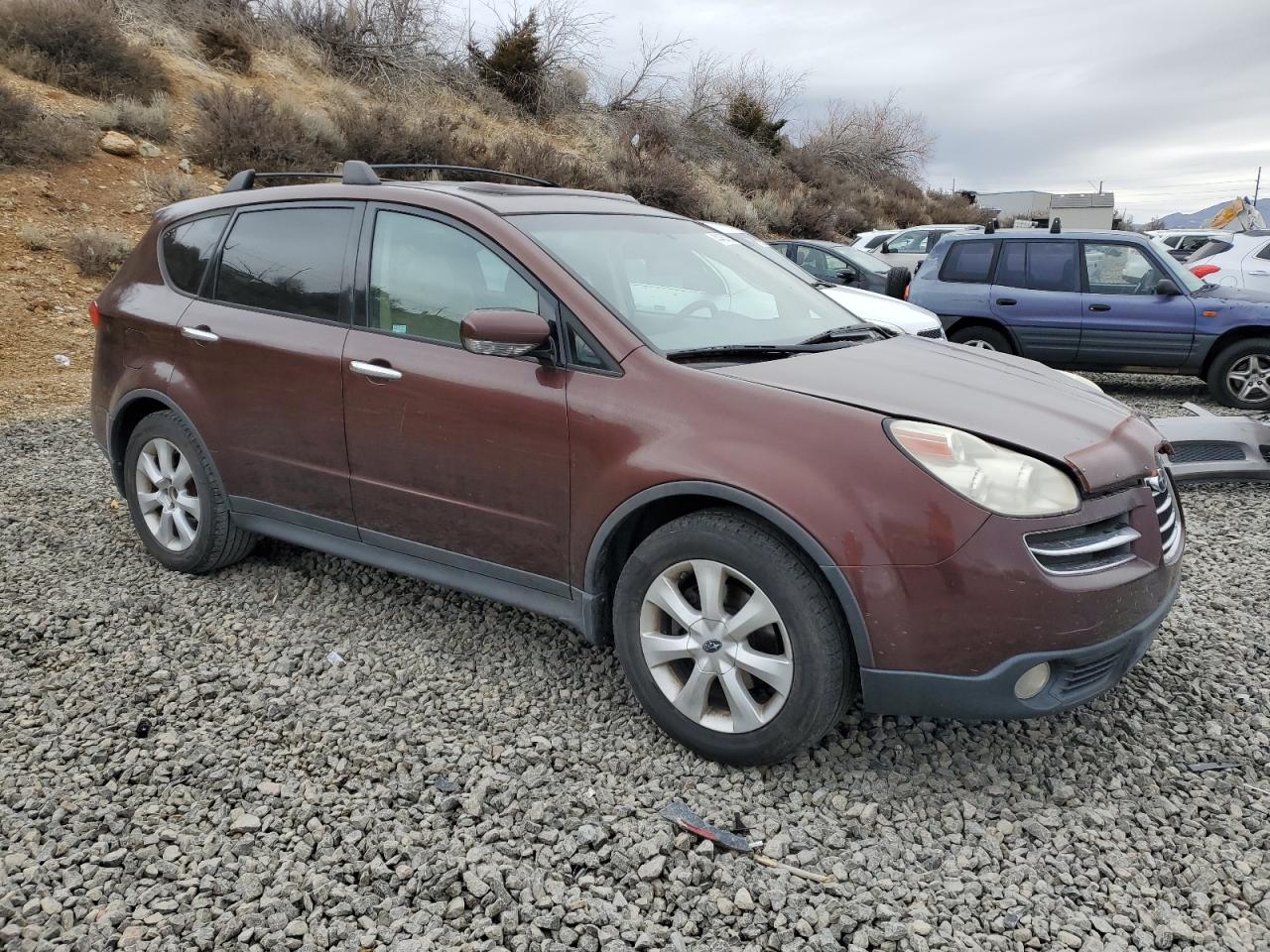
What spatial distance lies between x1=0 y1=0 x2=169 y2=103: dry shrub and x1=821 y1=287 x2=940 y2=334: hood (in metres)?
13.0

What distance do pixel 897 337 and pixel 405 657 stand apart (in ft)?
7.60

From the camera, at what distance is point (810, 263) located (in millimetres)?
12586

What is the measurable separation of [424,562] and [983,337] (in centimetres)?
774

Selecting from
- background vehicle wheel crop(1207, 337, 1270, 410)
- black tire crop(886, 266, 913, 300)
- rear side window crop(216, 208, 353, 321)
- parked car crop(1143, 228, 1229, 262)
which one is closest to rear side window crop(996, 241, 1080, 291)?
black tire crop(886, 266, 913, 300)

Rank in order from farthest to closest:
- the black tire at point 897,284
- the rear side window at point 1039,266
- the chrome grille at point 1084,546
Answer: the black tire at point 897,284, the rear side window at point 1039,266, the chrome grille at point 1084,546

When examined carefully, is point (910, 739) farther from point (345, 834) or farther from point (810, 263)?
point (810, 263)

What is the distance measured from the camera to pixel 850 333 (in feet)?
12.1

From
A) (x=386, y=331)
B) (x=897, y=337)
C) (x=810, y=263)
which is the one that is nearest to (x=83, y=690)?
(x=386, y=331)

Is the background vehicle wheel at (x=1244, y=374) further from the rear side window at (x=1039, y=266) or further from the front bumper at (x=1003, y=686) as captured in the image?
the front bumper at (x=1003, y=686)

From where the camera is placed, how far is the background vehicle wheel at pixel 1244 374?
8.77m

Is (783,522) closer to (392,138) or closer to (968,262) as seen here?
(968,262)

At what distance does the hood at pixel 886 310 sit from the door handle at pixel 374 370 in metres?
4.86

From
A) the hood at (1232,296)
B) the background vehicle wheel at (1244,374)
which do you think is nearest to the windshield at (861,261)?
the hood at (1232,296)

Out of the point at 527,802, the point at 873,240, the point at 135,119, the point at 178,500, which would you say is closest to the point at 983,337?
the point at 178,500
